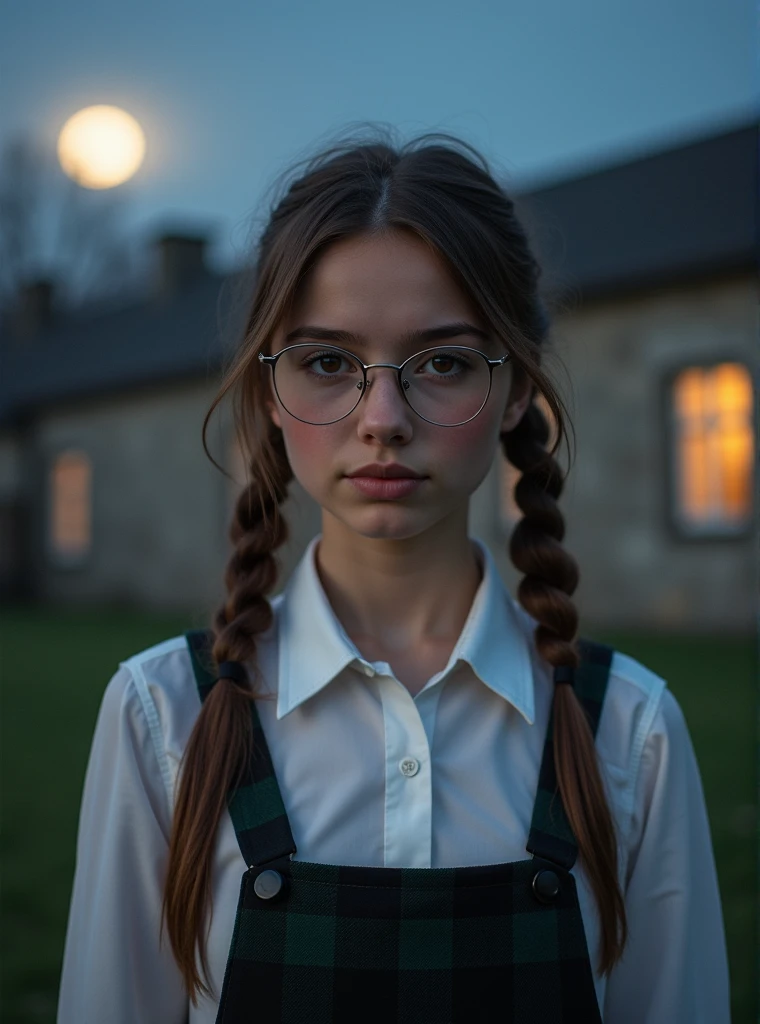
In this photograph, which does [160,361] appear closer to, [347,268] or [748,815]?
[748,815]

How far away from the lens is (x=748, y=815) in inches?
193

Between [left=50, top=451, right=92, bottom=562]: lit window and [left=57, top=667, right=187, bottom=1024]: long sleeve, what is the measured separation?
20623 millimetres

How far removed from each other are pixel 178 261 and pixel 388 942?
24483 mm

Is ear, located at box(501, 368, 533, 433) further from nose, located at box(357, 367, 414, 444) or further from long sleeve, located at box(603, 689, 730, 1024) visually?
long sleeve, located at box(603, 689, 730, 1024)

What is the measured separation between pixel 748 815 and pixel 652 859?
3622 mm

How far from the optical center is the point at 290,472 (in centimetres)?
193

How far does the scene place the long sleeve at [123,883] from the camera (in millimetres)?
1517

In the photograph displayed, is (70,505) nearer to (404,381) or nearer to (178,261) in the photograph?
(178,261)

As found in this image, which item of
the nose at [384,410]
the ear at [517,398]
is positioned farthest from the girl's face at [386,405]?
the ear at [517,398]

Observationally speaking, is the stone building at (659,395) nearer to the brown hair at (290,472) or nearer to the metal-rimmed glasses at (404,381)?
the brown hair at (290,472)

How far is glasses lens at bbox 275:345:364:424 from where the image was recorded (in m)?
1.58

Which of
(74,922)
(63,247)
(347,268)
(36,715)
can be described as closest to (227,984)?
(74,922)

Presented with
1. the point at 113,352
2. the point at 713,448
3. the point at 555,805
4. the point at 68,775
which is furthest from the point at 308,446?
the point at 113,352

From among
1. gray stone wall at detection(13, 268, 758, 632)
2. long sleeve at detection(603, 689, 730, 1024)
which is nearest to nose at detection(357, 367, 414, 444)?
long sleeve at detection(603, 689, 730, 1024)
